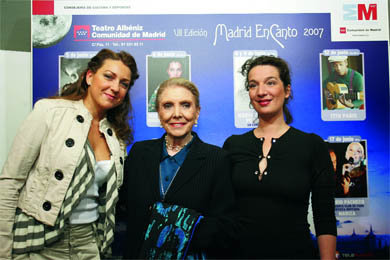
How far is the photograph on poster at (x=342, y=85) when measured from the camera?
245 centimetres

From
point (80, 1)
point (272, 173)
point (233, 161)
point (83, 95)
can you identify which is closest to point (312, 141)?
point (272, 173)

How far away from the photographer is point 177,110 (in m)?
1.71

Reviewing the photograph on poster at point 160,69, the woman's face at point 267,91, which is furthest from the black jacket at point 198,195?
the photograph on poster at point 160,69

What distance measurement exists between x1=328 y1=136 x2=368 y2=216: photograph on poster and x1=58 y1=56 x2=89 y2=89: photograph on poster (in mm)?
2131

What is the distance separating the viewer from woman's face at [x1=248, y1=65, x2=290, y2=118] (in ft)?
6.27

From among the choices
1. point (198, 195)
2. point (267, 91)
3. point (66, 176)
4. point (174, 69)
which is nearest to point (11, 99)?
point (66, 176)

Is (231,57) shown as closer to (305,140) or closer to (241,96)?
(241,96)

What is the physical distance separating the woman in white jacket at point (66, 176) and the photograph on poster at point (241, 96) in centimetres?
92

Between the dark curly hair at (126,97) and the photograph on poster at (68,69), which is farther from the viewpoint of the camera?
the photograph on poster at (68,69)

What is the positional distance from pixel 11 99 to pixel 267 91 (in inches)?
80.5

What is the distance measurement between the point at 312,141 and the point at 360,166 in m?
0.84

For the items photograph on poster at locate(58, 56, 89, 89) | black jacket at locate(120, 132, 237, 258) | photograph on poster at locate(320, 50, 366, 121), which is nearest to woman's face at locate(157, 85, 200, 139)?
black jacket at locate(120, 132, 237, 258)

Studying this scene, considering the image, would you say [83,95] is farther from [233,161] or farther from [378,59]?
[378,59]

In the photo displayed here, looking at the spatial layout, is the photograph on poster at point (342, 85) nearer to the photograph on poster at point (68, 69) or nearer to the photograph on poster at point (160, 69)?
the photograph on poster at point (160, 69)
